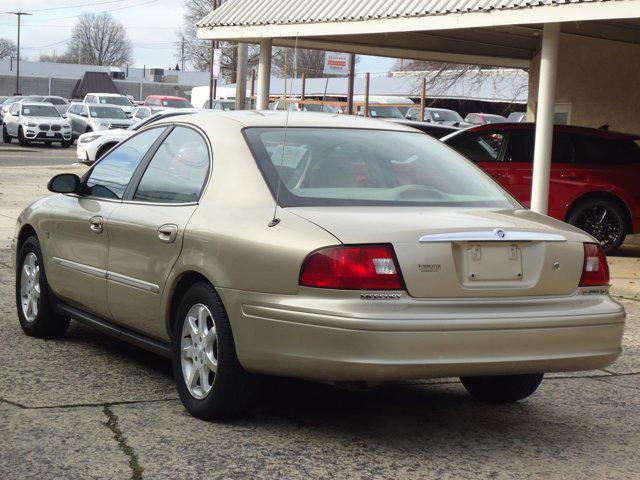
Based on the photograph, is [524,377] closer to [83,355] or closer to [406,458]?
[406,458]

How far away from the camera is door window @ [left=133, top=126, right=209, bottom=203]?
5.85 metres

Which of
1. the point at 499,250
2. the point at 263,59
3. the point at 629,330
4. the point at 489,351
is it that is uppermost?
the point at 263,59

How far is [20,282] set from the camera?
25.2 ft

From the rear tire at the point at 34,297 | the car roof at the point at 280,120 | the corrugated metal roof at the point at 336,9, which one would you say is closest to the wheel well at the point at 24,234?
the rear tire at the point at 34,297

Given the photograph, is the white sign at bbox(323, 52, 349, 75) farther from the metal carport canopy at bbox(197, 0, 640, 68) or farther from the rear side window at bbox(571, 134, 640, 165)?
the rear side window at bbox(571, 134, 640, 165)

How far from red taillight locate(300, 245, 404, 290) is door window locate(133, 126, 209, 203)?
1.11 metres

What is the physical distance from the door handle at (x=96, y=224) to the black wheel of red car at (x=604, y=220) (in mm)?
8796

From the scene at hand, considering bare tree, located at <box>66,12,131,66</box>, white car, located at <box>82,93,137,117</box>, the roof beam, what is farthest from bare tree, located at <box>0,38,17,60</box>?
the roof beam

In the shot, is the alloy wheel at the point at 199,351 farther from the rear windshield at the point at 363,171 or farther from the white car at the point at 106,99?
the white car at the point at 106,99

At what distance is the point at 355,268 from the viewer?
15.8ft

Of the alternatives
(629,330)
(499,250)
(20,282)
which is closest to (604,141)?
(629,330)

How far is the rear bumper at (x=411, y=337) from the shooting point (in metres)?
4.75

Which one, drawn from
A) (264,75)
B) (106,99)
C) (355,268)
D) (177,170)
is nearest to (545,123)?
(264,75)

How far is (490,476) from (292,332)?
101 centimetres
